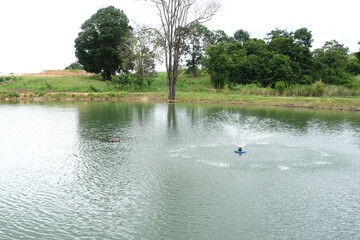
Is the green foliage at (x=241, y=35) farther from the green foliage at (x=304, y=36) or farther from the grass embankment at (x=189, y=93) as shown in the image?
the grass embankment at (x=189, y=93)

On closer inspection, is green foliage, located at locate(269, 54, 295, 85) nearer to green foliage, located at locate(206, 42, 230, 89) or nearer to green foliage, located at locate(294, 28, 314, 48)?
green foliage, located at locate(206, 42, 230, 89)

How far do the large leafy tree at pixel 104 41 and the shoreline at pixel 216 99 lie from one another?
975cm

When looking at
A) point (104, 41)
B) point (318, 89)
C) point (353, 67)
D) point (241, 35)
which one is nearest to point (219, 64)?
point (318, 89)

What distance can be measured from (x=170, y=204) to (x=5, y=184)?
5.22 meters

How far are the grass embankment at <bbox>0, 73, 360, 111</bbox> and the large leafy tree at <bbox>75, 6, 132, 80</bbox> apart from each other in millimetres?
3833

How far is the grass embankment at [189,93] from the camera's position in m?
35.1

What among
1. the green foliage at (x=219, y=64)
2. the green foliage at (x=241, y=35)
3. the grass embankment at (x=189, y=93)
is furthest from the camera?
the green foliage at (x=241, y=35)

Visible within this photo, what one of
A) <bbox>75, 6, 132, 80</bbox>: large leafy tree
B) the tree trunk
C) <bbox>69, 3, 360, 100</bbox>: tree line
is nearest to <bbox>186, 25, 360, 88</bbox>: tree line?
<bbox>69, 3, 360, 100</bbox>: tree line

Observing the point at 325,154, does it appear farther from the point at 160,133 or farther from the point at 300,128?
the point at 160,133

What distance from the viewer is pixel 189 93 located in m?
44.2

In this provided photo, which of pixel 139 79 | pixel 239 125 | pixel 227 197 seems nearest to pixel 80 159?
pixel 227 197

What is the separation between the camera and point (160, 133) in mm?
18297

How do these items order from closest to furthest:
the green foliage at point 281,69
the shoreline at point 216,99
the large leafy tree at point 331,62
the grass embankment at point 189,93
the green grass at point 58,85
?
the shoreline at point 216,99
the grass embankment at point 189,93
the green grass at point 58,85
the green foliage at point 281,69
the large leafy tree at point 331,62

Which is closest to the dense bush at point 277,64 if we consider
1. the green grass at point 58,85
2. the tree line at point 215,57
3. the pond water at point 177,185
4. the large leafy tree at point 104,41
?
the tree line at point 215,57
